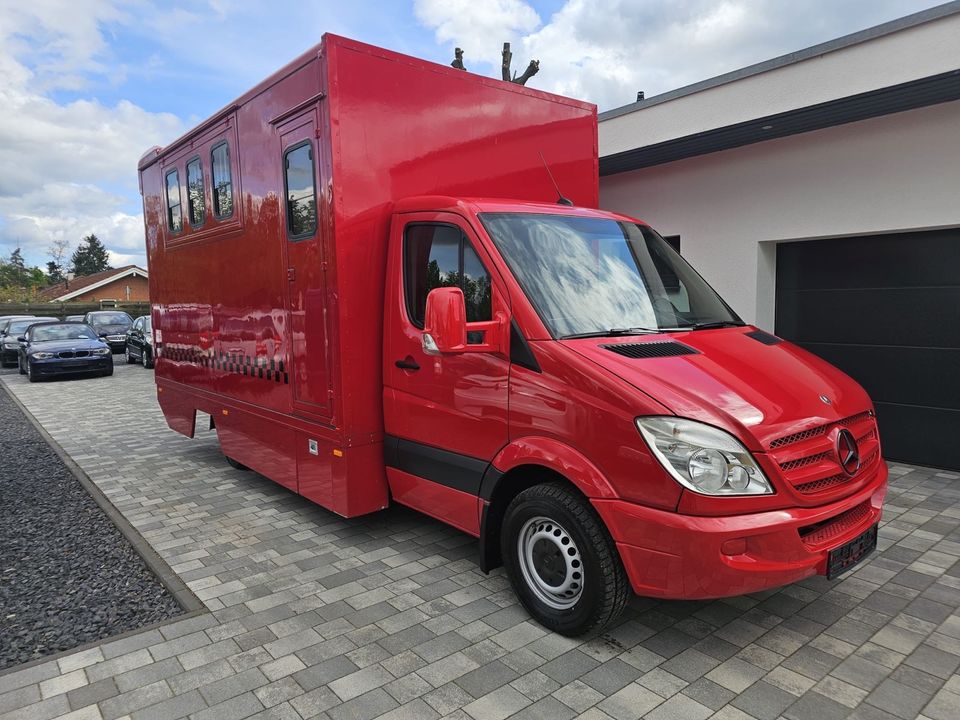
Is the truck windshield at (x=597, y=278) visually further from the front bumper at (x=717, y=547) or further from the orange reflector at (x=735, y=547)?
the orange reflector at (x=735, y=547)

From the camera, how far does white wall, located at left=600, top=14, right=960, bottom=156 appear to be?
578 cm

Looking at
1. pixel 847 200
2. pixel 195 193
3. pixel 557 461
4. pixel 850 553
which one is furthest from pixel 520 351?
pixel 847 200

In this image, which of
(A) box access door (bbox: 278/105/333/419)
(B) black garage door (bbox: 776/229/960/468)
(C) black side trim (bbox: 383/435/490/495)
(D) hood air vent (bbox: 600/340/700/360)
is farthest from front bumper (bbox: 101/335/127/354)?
(D) hood air vent (bbox: 600/340/700/360)

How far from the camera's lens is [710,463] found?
2.91m

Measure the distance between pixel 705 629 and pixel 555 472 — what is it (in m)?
1.22

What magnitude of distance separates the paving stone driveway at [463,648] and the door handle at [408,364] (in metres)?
1.38

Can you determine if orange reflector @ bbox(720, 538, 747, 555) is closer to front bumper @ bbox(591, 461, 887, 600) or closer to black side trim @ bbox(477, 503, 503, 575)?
front bumper @ bbox(591, 461, 887, 600)

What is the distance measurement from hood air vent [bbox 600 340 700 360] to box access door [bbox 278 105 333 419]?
212 centimetres

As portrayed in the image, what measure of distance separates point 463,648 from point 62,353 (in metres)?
17.1

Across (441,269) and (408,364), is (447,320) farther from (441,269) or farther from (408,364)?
(408,364)

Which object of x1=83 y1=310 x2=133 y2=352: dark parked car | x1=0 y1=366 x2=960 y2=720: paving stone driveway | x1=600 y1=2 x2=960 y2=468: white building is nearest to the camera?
x1=0 y1=366 x2=960 y2=720: paving stone driveway

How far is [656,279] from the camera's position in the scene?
13.5ft

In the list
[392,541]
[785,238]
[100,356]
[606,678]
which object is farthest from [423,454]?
[100,356]

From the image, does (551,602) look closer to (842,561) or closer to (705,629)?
(705,629)
